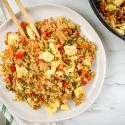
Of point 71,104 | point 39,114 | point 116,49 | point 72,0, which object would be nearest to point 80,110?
point 71,104

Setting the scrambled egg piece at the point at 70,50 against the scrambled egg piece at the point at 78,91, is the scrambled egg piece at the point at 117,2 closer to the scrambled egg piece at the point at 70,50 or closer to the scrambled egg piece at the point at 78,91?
the scrambled egg piece at the point at 70,50

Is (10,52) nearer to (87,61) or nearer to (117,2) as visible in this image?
(87,61)

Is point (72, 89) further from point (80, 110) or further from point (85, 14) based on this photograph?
point (85, 14)

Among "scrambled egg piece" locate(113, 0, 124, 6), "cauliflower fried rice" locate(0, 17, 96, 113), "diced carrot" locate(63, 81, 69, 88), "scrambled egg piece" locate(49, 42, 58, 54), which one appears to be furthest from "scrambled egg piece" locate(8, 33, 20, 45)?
"scrambled egg piece" locate(113, 0, 124, 6)

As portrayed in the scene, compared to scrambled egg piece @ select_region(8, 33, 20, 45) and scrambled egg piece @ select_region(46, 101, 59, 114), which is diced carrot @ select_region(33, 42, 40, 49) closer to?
scrambled egg piece @ select_region(8, 33, 20, 45)

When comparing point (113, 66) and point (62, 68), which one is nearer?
point (62, 68)

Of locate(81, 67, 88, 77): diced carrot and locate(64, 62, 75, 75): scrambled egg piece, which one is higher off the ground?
locate(64, 62, 75, 75): scrambled egg piece
